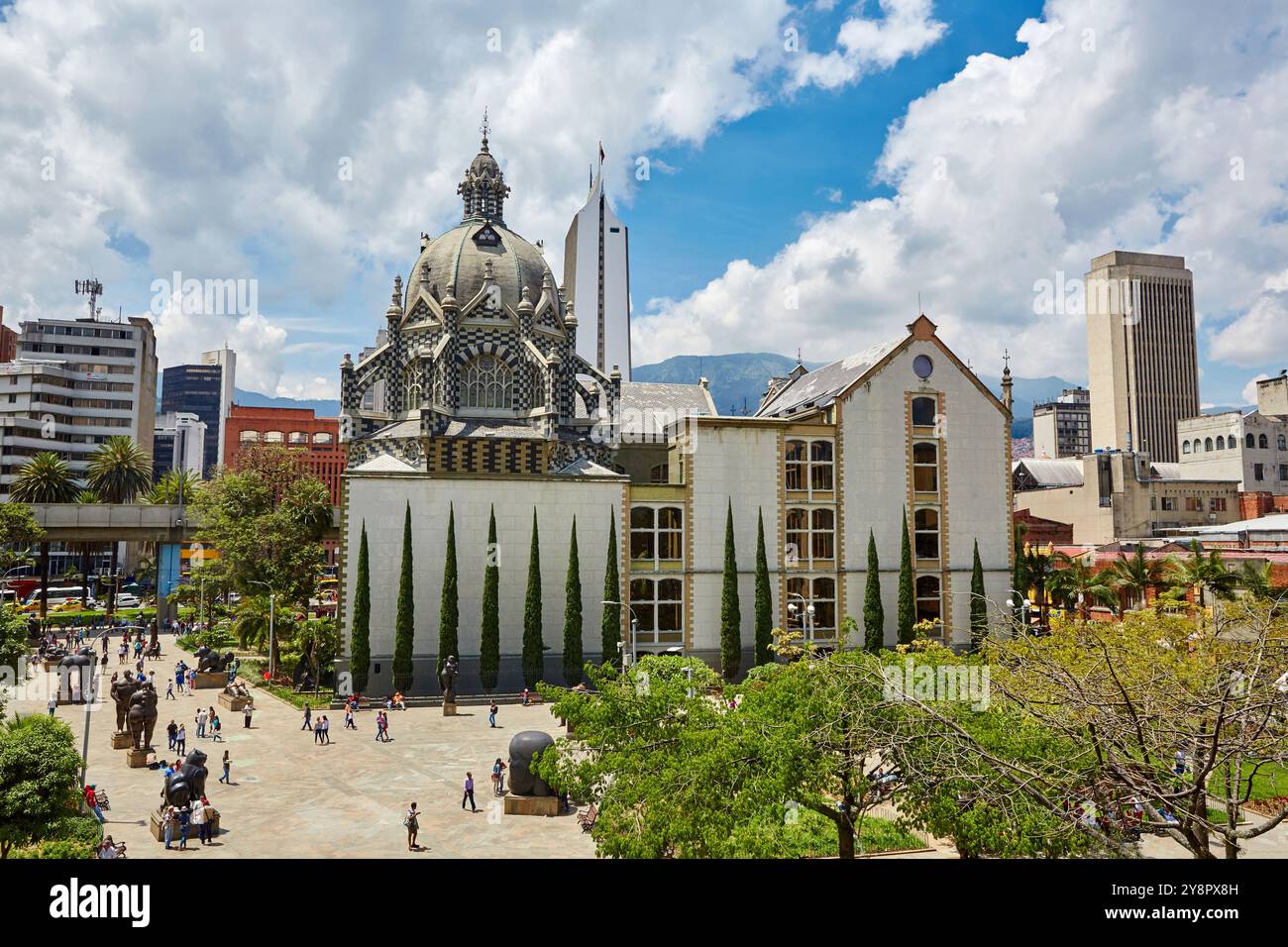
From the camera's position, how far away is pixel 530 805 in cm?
3002

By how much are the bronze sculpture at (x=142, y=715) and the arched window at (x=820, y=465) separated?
134ft

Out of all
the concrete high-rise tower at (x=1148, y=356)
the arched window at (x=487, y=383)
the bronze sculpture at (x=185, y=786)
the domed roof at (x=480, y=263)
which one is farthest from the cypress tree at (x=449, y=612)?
the concrete high-rise tower at (x=1148, y=356)

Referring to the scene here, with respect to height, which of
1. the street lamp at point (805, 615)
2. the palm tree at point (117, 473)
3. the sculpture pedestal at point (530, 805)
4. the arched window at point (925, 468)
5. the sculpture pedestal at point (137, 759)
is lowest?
the sculpture pedestal at point (530, 805)

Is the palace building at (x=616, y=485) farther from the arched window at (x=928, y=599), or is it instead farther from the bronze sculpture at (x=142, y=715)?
the bronze sculpture at (x=142, y=715)

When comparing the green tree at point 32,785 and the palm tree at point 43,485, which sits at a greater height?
the palm tree at point 43,485

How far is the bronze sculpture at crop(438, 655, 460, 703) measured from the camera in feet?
157

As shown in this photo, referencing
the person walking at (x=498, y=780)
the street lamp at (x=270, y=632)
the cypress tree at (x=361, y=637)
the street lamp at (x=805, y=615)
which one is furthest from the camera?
the street lamp at (x=805, y=615)

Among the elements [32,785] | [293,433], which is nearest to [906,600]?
[32,785]

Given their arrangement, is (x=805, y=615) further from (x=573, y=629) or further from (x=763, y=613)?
(x=573, y=629)

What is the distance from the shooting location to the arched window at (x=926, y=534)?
198ft

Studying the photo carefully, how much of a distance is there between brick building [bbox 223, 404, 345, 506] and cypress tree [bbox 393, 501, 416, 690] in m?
126
